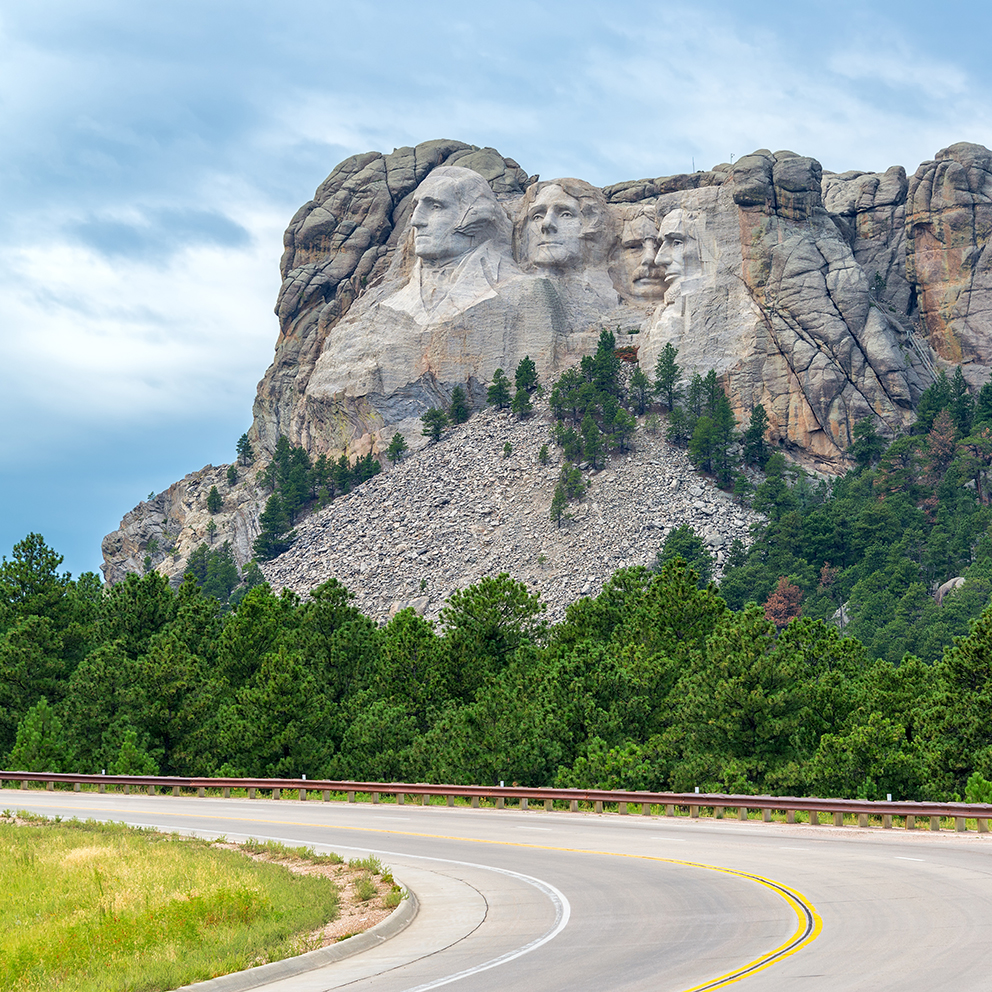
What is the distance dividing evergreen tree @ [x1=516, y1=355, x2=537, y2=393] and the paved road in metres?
111

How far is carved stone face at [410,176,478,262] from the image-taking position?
148625 millimetres

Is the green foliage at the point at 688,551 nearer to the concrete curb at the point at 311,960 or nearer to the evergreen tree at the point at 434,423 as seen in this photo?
the evergreen tree at the point at 434,423

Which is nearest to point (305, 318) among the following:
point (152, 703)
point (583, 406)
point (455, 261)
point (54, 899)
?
point (455, 261)

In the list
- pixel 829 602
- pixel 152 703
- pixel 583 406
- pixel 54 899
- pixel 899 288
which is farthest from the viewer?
pixel 899 288

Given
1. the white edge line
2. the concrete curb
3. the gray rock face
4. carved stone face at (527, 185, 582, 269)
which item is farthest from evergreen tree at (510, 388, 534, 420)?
the concrete curb

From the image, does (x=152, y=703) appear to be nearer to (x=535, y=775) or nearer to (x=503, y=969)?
(x=535, y=775)

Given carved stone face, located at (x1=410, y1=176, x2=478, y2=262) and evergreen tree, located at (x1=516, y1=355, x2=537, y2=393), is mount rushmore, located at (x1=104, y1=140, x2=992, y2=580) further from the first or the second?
evergreen tree, located at (x1=516, y1=355, x2=537, y2=393)

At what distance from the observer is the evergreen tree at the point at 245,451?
6383 inches

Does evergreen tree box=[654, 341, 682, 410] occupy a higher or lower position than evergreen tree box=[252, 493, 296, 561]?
higher

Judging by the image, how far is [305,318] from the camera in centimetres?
16088

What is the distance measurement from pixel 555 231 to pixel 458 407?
84.4 ft

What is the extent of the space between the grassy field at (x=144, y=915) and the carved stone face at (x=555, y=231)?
425ft

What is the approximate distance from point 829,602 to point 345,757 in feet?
210

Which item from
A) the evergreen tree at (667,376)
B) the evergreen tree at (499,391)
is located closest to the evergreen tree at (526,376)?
the evergreen tree at (499,391)
